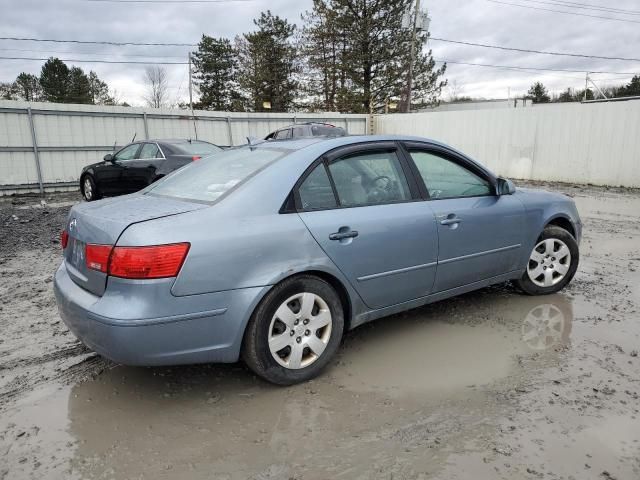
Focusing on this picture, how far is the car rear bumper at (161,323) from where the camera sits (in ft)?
8.22

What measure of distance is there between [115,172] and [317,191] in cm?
881

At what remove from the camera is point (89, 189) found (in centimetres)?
1161

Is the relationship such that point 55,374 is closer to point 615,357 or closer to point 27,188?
point 615,357

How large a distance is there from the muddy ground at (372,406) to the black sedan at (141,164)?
19.0ft

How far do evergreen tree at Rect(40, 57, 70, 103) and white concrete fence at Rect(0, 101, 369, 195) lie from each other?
115 ft

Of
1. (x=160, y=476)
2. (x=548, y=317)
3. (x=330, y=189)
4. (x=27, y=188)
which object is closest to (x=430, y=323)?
(x=548, y=317)

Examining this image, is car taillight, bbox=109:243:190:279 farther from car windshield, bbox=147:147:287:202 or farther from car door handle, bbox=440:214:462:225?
car door handle, bbox=440:214:462:225

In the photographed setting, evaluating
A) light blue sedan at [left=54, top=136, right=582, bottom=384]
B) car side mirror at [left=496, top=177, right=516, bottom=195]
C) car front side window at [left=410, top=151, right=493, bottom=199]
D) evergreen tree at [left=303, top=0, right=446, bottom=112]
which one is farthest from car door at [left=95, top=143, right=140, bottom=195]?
evergreen tree at [left=303, top=0, right=446, bottom=112]

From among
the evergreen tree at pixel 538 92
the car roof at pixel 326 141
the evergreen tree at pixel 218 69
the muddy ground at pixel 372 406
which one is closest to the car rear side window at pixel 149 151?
the muddy ground at pixel 372 406

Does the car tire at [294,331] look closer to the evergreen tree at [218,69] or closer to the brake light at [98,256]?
the brake light at [98,256]

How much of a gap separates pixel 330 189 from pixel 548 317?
2.23m

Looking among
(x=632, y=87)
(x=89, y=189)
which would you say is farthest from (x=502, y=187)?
(x=632, y=87)

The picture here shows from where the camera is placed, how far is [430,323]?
4.00 m

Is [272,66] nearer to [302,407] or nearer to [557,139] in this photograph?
[557,139]
